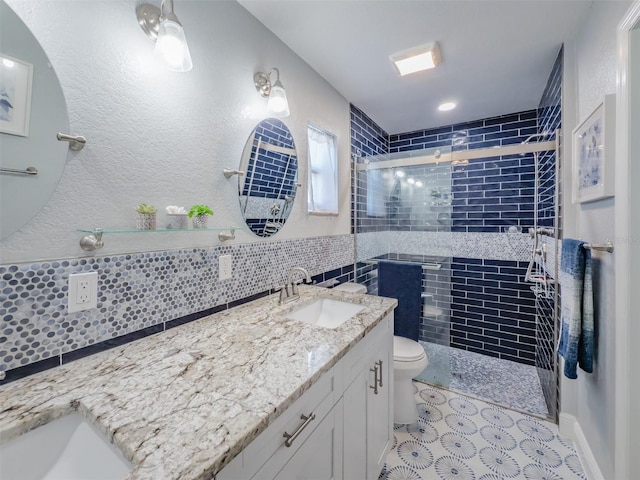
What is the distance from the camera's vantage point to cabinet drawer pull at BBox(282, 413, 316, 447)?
0.69 m

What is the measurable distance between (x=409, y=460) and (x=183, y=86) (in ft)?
7.29

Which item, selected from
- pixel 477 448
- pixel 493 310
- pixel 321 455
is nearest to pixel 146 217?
pixel 321 455

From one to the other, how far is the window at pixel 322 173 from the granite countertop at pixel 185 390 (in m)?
1.12

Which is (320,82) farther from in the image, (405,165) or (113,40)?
(113,40)

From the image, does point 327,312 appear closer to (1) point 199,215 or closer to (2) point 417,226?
(1) point 199,215

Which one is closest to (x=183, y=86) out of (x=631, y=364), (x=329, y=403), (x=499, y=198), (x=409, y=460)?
(x=329, y=403)

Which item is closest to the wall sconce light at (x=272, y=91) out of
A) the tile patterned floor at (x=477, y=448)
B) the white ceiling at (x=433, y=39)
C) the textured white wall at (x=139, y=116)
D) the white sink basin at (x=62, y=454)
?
the textured white wall at (x=139, y=116)

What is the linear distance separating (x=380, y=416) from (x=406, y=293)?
1.11 metres

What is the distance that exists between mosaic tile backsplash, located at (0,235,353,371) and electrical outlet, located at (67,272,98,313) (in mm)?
14

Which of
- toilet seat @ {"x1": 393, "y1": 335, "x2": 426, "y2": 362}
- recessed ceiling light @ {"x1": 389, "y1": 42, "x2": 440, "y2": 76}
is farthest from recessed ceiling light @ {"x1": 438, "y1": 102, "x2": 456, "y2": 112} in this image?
toilet seat @ {"x1": 393, "y1": 335, "x2": 426, "y2": 362}

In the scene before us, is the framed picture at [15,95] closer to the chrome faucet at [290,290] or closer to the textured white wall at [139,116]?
the textured white wall at [139,116]

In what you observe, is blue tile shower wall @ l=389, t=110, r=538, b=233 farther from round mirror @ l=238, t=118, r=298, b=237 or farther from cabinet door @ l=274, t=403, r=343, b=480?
cabinet door @ l=274, t=403, r=343, b=480

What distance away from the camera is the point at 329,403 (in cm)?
89

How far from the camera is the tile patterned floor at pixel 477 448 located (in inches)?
56.7
